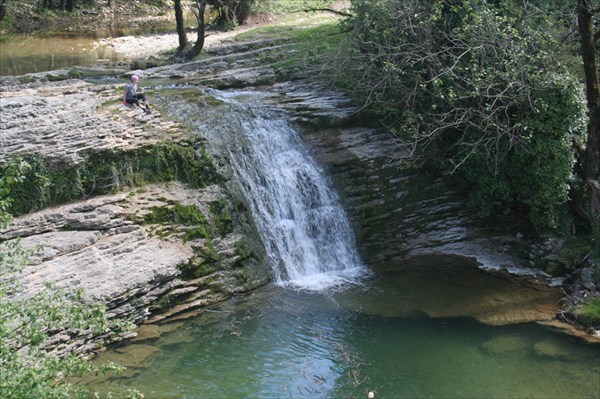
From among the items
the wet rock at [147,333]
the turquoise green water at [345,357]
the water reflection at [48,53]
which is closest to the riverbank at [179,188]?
the wet rock at [147,333]

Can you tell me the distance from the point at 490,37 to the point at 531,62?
1.12 m

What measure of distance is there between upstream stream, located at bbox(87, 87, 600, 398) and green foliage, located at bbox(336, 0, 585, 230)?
86.3 inches

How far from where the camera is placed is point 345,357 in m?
11.3

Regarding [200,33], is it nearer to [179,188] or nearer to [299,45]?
[299,45]

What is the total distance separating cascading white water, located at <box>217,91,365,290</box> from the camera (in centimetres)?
1472

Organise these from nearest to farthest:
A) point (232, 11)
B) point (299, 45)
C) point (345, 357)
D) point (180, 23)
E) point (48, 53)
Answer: point (345, 357) < point (299, 45) < point (180, 23) < point (48, 53) < point (232, 11)

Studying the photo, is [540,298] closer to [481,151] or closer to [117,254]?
[481,151]

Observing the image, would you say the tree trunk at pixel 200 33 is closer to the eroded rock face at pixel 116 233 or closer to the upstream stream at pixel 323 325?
the upstream stream at pixel 323 325

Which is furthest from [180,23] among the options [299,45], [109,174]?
[109,174]

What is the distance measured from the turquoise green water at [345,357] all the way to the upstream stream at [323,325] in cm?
3

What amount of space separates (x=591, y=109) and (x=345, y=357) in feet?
26.6

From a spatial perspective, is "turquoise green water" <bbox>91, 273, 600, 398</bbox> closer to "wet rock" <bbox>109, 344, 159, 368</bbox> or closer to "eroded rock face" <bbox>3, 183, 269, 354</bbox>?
"wet rock" <bbox>109, 344, 159, 368</bbox>

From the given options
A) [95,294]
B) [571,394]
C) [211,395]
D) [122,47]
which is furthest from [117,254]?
[122,47]

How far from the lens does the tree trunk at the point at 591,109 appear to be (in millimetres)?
13570
